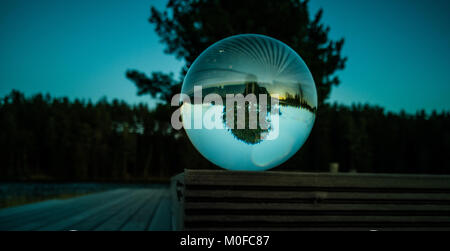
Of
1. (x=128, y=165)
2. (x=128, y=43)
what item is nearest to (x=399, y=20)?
(x=128, y=43)

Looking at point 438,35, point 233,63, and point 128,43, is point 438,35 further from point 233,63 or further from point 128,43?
point 128,43

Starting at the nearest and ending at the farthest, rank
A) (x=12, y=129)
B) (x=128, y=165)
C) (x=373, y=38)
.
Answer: (x=373, y=38) → (x=12, y=129) → (x=128, y=165)

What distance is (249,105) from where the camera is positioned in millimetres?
2518

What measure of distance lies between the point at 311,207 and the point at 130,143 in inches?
1595

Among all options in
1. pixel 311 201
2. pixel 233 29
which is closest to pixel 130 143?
pixel 233 29

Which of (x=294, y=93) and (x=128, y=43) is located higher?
(x=128, y=43)

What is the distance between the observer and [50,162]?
39.8 metres

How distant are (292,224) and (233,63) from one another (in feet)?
4.76

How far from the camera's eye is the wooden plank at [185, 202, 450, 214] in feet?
6.63

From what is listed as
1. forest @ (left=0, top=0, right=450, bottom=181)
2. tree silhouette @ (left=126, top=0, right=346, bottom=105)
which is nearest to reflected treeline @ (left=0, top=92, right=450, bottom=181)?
forest @ (left=0, top=0, right=450, bottom=181)

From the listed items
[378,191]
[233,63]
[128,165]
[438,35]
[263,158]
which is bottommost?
[128,165]

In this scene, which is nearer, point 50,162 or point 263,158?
point 263,158

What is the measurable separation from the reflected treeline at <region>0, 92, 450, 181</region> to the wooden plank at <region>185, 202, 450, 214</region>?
35.5m

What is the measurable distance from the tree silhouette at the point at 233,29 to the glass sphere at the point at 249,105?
6462 millimetres
